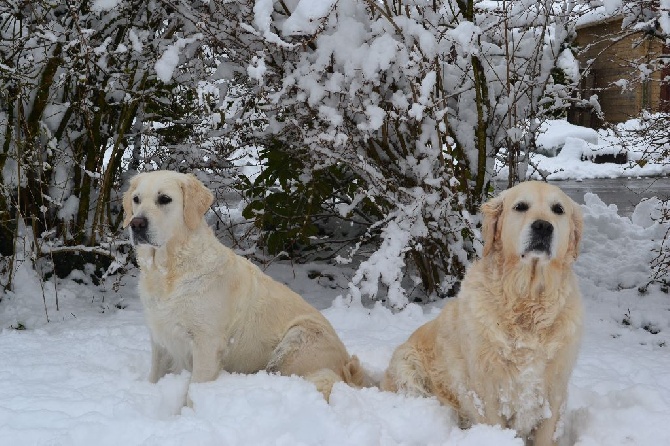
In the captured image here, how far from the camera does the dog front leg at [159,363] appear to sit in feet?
12.2

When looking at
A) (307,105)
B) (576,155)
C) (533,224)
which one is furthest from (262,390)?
(576,155)

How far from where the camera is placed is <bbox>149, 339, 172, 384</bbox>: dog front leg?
372cm

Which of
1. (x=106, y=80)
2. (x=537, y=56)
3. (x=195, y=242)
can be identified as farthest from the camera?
(x=106, y=80)

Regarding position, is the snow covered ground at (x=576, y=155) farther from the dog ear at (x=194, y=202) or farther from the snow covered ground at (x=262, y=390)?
the dog ear at (x=194, y=202)

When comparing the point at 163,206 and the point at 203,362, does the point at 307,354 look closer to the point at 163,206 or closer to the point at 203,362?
the point at 203,362

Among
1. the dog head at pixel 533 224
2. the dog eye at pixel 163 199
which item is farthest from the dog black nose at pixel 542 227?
the dog eye at pixel 163 199

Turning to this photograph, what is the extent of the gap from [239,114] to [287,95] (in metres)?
0.92

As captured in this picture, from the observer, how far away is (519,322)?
3127 millimetres

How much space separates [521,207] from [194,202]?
68.7 inches

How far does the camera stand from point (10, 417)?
2.93 m

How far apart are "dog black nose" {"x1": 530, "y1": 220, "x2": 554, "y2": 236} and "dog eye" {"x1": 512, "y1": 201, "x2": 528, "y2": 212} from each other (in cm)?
12

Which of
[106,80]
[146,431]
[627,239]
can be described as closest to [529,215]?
[146,431]

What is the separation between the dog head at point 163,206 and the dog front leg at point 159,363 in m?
0.64

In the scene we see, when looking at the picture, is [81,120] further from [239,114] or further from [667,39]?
[667,39]
